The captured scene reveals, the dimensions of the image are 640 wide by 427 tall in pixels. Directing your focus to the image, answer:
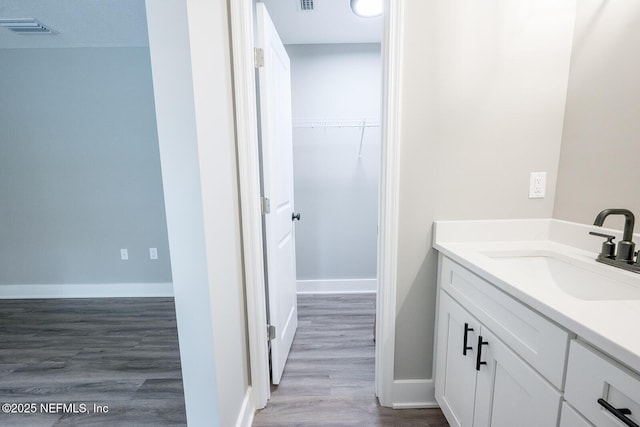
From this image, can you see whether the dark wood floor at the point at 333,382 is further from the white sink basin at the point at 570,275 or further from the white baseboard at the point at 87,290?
the white baseboard at the point at 87,290

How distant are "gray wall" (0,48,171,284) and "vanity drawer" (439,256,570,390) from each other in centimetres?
276

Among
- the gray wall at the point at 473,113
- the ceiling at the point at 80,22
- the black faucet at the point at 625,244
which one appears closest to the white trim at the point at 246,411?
the gray wall at the point at 473,113

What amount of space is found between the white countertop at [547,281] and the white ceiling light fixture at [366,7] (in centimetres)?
165

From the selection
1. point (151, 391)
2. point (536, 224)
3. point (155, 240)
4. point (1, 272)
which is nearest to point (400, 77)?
point (536, 224)

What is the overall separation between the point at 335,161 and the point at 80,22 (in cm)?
236

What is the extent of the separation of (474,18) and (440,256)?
3.60 ft

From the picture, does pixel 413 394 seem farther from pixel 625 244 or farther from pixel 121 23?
pixel 121 23

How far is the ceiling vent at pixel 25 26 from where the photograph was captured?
2039 mm

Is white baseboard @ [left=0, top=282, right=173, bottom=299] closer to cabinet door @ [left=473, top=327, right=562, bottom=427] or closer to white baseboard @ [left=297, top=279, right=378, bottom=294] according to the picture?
white baseboard @ [left=297, top=279, right=378, bottom=294]

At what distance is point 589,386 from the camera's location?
22.4 inches

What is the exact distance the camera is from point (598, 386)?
1.80 feet

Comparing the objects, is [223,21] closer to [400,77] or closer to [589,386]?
[400,77]

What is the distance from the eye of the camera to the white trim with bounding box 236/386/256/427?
3.96 feet

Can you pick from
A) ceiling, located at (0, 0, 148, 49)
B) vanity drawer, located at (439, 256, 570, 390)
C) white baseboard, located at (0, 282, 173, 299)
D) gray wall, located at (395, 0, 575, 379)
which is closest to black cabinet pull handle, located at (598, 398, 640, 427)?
vanity drawer, located at (439, 256, 570, 390)
